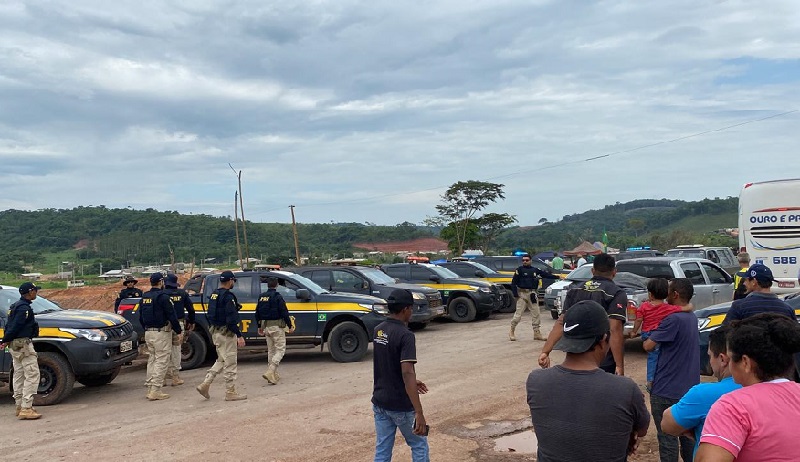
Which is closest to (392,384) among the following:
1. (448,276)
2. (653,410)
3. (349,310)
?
(653,410)

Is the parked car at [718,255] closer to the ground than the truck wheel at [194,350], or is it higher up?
higher up

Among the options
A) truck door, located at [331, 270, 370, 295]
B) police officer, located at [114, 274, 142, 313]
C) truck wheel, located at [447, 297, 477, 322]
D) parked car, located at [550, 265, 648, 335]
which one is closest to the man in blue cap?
parked car, located at [550, 265, 648, 335]

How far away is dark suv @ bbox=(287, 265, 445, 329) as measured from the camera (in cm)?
1605

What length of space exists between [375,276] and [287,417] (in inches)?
344

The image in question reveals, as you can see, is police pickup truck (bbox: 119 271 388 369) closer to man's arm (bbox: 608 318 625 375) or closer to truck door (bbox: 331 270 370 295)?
truck door (bbox: 331 270 370 295)

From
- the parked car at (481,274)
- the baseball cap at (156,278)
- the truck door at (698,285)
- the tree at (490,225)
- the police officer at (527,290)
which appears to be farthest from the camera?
the tree at (490,225)

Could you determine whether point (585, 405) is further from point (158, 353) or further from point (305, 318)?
point (305, 318)

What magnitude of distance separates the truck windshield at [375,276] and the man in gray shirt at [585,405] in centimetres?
1348

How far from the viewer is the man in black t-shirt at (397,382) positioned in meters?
4.99

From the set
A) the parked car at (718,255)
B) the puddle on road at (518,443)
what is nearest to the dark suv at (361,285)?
the puddle on road at (518,443)

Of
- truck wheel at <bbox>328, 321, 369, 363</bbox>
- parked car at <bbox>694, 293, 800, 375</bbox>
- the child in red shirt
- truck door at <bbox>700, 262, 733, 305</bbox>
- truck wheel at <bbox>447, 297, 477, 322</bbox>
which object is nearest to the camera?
the child in red shirt

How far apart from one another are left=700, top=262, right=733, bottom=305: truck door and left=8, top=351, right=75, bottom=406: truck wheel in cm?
1197

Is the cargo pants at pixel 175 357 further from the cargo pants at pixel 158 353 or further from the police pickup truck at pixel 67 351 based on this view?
the police pickup truck at pixel 67 351

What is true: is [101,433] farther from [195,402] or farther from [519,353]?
[519,353]
